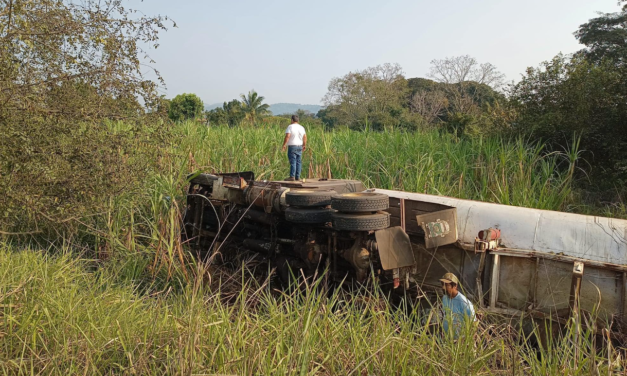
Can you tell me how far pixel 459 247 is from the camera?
4.91 meters

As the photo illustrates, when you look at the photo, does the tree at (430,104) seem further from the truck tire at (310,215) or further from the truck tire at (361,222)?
the truck tire at (361,222)

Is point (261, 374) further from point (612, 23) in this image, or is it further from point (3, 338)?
point (612, 23)

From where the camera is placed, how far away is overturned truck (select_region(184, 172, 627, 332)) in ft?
13.8

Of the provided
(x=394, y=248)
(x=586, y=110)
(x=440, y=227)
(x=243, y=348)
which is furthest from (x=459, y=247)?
(x=586, y=110)

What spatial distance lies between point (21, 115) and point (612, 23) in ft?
115

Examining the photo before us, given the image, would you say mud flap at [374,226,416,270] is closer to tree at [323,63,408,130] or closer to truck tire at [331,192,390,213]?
truck tire at [331,192,390,213]

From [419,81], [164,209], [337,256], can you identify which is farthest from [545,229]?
[419,81]

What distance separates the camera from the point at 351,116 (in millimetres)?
38219

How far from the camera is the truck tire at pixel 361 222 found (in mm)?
4879

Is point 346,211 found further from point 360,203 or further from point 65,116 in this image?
point 65,116

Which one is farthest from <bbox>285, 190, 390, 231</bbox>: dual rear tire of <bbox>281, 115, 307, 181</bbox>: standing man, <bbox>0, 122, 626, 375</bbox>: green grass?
<bbox>281, 115, 307, 181</bbox>: standing man

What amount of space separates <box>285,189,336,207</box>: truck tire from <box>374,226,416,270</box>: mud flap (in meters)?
0.83

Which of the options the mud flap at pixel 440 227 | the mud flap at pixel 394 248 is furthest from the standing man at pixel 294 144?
the mud flap at pixel 440 227

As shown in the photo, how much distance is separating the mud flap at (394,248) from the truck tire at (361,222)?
0.24 ft
